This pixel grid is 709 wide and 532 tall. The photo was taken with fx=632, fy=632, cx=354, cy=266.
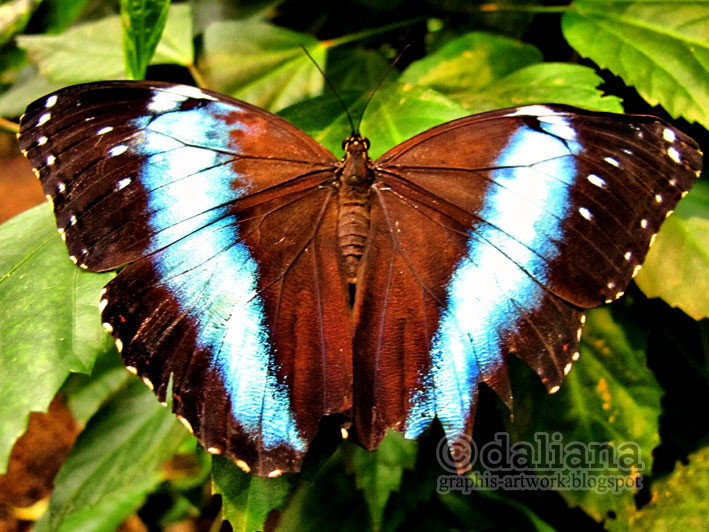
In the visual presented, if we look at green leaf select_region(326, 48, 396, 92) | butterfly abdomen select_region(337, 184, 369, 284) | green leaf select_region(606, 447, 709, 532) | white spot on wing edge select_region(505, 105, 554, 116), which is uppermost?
green leaf select_region(326, 48, 396, 92)

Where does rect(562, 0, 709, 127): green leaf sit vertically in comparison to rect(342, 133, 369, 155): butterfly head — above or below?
above

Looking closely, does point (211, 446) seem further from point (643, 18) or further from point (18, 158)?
point (18, 158)

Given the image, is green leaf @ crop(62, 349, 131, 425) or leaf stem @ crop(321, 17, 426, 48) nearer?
leaf stem @ crop(321, 17, 426, 48)

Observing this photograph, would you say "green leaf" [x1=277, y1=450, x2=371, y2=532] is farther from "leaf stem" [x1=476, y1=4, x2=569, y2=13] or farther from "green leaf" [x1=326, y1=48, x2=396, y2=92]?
"leaf stem" [x1=476, y1=4, x2=569, y2=13]

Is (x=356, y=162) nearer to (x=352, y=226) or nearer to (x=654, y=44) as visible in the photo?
(x=352, y=226)

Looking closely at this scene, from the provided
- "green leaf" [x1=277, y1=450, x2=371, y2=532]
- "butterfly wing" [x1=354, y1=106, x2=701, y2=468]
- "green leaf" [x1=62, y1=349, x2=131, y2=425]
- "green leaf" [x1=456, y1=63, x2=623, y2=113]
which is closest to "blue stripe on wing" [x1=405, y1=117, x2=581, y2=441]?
"butterfly wing" [x1=354, y1=106, x2=701, y2=468]

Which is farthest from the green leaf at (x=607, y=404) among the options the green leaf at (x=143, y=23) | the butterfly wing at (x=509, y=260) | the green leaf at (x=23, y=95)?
the green leaf at (x=23, y=95)

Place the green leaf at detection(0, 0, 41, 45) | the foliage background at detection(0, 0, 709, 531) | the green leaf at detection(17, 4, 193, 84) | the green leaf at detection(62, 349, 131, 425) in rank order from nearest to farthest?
the foliage background at detection(0, 0, 709, 531) → the green leaf at detection(17, 4, 193, 84) → the green leaf at detection(0, 0, 41, 45) → the green leaf at detection(62, 349, 131, 425)

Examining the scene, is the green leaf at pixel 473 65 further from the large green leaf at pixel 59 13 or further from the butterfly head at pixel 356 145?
the large green leaf at pixel 59 13
